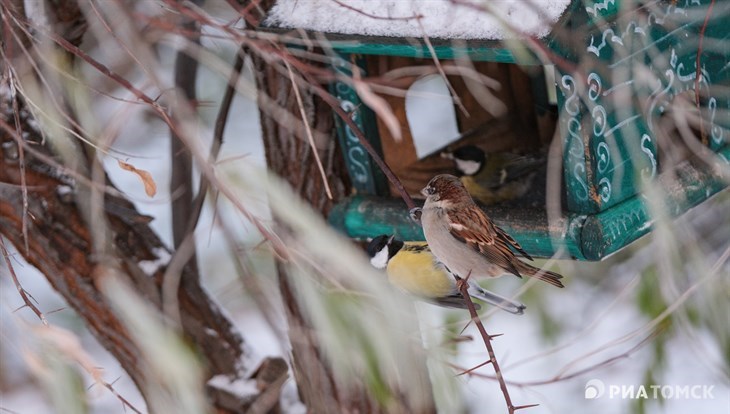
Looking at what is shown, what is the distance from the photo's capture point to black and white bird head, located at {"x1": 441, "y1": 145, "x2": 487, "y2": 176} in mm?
1989

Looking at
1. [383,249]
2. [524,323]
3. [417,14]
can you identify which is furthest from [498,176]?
[524,323]

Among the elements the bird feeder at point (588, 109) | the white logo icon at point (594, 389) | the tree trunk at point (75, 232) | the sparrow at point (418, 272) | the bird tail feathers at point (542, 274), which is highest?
the bird feeder at point (588, 109)

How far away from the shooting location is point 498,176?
1953 mm

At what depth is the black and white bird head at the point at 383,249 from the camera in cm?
171

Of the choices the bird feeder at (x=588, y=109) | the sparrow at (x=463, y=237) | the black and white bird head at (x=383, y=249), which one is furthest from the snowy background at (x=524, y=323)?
the sparrow at (x=463, y=237)

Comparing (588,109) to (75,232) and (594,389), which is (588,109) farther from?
(594,389)

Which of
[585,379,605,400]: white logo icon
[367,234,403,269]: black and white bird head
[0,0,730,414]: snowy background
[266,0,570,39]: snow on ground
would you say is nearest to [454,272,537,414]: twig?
[367,234,403,269]: black and white bird head

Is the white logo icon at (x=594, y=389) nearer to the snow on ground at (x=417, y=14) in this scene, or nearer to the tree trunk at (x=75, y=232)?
the tree trunk at (x=75, y=232)

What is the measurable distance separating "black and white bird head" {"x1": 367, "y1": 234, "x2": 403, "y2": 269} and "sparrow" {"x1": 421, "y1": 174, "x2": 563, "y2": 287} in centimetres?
17

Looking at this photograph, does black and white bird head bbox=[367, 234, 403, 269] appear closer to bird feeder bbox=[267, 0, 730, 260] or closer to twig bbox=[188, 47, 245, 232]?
bird feeder bbox=[267, 0, 730, 260]

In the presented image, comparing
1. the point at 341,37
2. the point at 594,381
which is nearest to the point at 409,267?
the point at 341,37

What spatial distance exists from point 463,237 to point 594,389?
1.43m

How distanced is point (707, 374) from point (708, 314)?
42.8 inches

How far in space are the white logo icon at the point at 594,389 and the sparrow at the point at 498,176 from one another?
39.1 inches
